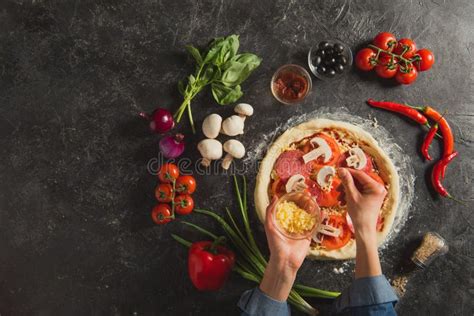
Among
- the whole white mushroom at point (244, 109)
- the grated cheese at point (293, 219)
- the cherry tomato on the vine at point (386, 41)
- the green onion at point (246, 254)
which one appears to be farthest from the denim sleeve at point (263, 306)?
the cherry tomato on the vine at point (386, 41)

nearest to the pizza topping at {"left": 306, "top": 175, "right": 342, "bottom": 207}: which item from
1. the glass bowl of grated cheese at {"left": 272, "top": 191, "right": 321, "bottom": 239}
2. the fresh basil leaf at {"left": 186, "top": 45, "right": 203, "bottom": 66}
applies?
the glass bowl of grated cheese at {"left": 272, "top": 191, "right": 321, "bottom": 239}

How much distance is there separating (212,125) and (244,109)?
0.28 m

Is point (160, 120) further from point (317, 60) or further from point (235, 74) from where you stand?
point (317, 60)

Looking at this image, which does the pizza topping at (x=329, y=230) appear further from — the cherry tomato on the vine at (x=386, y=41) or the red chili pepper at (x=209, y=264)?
the cherry tomato on the vine at (x=386, y=41)

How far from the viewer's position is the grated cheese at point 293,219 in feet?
10.1

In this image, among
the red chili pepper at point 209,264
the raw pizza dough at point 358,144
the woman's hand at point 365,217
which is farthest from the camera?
the raw pizza dough at point 358,144

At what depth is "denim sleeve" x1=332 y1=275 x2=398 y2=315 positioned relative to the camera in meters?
3.01

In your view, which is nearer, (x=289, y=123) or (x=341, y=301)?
(x=341, y=301)

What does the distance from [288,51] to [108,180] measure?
1763mm

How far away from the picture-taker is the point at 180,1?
3645 mm

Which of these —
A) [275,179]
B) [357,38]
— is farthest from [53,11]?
[357,38]

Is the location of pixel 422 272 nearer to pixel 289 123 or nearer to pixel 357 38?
pixel 289 123

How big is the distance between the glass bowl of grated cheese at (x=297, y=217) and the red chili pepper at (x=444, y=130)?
1234mm

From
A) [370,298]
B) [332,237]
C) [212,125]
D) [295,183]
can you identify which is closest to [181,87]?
[212,125]
